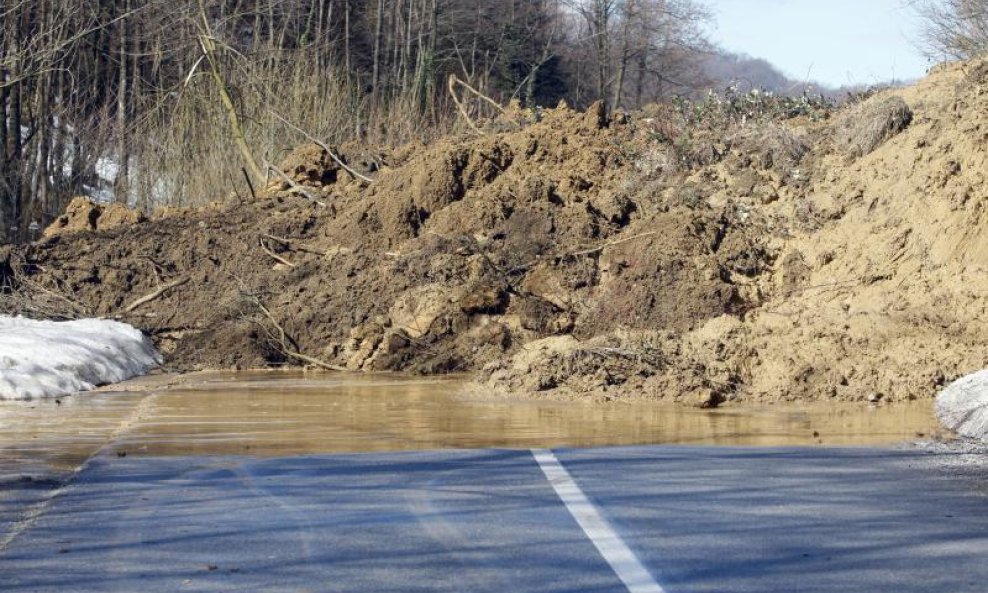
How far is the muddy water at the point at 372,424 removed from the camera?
9.85 metres

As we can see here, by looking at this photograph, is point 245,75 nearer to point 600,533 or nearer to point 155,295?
point 155,295

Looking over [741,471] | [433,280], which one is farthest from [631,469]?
[433,280]

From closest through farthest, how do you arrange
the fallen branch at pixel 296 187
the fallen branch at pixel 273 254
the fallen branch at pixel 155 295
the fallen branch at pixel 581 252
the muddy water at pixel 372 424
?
the muddy water at pixel 372 424 → the fallen branch at pixel 581 252 → the fallen branch at pixel 155 295 → the fallen branch at pixel 273 254 → the fallen branch at pixel 296 187

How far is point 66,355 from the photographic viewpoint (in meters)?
14.6

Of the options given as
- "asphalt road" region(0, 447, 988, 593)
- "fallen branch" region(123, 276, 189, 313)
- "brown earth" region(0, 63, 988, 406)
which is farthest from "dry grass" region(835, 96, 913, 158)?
"asphalt road" region(0, 447, 988, 593)

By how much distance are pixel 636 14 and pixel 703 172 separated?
42171 millimetres

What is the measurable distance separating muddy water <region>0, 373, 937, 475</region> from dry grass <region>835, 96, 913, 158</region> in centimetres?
769

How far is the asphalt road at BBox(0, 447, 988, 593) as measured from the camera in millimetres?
5707

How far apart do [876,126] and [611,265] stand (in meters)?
4.40

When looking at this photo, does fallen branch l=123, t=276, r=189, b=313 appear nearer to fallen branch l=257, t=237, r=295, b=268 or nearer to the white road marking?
fallen branch l=257, t=237, r=295, b=268

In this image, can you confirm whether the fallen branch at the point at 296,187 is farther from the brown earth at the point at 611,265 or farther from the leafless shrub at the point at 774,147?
the leafless shrub at the point at 774,147

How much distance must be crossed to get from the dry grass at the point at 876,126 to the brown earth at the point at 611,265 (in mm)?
32

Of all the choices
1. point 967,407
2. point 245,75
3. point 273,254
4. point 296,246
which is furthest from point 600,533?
point 245,75

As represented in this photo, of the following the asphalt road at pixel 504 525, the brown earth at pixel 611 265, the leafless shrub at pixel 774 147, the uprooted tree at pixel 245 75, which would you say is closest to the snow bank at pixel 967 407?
the asphalt road at pixel 504 525
